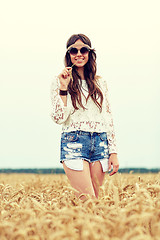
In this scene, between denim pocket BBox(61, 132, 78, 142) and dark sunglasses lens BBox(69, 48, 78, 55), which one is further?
dark sunglasses lens BBox(69, 48, 78, 55)

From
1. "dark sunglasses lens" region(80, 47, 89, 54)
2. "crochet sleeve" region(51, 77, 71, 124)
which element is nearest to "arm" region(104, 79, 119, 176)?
"crochet sleeve" region(51, 77, 71, 124)

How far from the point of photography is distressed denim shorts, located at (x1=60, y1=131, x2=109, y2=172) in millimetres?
4598

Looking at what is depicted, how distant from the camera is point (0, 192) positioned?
18.9 ft

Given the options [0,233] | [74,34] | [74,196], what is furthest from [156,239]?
[74,34]

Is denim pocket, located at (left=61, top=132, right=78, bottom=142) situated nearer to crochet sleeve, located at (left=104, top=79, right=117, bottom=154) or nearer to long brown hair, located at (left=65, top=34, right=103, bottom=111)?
long brown hair, located at (left=65, top=34, right=103, bottom=111)

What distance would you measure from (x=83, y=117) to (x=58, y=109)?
35cm

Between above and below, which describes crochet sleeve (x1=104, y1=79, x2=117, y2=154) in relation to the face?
below

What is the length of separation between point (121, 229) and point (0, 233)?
3.14 ft

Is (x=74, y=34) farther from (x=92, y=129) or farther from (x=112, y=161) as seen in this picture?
(x=112, y=161)

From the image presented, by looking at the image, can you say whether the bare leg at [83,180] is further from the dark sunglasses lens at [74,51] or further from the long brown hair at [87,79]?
the dark sunglasses lens at [74,51]

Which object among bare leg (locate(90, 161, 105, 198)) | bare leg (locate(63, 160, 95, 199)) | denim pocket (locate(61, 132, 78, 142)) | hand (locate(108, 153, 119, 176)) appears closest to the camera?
bare leg (locate(63, 160, 95, 199))

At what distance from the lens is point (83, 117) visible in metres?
4.80

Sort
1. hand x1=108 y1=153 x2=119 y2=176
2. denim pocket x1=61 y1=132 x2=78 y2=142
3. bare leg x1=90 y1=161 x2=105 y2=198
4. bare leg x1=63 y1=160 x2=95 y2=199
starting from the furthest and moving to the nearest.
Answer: hand x1=108 y1=153 x2=119 y2=176, bare leg x1=90 y1=161 x2=105 y2=198, denim pocket x1=61 y1=132 x2=78 y2=142, bare leg x1=63 y1=160 x2=95 y2=199

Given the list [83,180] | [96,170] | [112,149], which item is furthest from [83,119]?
[83,180]
